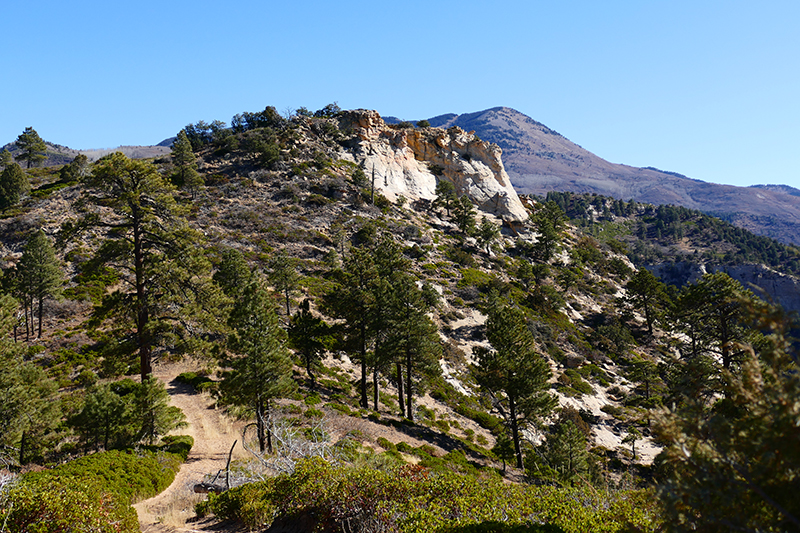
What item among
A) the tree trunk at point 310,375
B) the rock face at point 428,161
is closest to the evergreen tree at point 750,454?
the tree trunk at point 310,375

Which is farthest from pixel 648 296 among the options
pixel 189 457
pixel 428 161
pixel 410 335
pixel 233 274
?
pixel 189 457

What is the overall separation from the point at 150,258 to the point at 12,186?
56715mm

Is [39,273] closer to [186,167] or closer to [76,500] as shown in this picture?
[76,500]

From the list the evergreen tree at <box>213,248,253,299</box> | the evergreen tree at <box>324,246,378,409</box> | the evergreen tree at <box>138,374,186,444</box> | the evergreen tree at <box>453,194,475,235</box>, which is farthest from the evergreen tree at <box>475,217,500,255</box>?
the evergreen tree at <box>138,374,186,444</box>

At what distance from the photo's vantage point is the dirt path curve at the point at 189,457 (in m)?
10.6

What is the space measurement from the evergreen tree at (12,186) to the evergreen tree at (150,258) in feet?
173

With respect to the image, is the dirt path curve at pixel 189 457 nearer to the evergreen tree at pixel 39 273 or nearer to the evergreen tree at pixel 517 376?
the evergreen tree at pixel 39 273

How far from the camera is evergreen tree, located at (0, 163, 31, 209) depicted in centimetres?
5212

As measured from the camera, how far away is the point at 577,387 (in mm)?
40594

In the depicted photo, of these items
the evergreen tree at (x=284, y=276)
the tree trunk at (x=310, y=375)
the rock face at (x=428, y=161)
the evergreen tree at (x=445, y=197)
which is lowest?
the tree trunk at (x=310, y=375)

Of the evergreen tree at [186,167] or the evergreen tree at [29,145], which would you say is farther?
the evergreen tree at [29,145]

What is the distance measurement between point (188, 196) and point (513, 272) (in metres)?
54.4

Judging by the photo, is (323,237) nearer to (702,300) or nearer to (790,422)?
(702,300)

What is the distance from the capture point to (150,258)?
1672 centimetres
